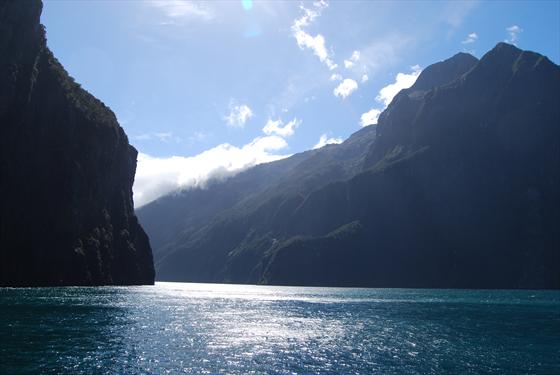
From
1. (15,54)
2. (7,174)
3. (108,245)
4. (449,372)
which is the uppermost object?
(15,54)

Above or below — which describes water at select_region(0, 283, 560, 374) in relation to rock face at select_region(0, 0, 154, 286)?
below

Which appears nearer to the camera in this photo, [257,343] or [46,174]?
[257,343]

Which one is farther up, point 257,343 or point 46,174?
point 46,174

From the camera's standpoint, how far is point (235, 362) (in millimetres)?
42750

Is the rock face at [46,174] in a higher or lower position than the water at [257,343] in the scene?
higher

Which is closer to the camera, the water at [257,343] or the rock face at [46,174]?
the water at [257,343]

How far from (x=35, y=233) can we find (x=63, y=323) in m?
96.5

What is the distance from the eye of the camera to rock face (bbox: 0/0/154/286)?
142250mm

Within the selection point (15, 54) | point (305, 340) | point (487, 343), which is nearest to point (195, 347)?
point (305, 340)

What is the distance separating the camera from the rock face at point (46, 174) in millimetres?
142250

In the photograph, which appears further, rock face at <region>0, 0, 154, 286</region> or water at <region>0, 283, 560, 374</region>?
rock face at <region>0, 0, 154, 286</region>

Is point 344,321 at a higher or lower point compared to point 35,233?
lower

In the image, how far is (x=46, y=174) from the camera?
15912 cm

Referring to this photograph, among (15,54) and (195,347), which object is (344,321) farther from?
(15,54)
